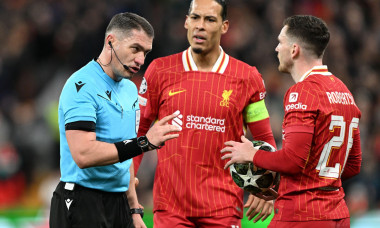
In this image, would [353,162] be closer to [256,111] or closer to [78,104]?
[256,111]

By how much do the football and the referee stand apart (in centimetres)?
72

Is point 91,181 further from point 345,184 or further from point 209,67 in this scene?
point 345,184

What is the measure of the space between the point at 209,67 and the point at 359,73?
7281mm

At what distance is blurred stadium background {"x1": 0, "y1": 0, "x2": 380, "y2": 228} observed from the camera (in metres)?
10.6

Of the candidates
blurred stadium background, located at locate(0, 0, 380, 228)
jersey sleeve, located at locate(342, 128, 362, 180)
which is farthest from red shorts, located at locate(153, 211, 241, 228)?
blurred stadium background, located at locate(0, 0, 380, 228)

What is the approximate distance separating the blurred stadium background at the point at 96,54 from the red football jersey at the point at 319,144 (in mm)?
4334

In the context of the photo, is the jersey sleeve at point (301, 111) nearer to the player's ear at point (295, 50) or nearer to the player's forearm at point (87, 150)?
the player's ear at point (295, 50)

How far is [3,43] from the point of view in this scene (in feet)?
40.8

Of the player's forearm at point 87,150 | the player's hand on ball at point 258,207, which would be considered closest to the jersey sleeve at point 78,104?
the player's forearm at point 87,150

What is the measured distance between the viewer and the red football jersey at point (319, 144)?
4.70 meters

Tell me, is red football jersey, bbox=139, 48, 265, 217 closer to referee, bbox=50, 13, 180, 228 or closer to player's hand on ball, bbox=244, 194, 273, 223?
player's hand on ball, bbox=244, 194, 273, 223

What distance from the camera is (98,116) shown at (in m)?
4.72

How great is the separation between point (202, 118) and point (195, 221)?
0.87 metres

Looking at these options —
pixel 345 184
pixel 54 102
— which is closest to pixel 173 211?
pixel 345 184
